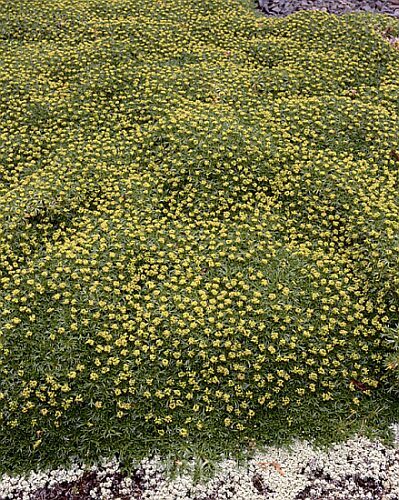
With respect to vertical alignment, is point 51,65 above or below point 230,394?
above

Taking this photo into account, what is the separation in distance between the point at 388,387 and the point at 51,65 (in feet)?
19.5

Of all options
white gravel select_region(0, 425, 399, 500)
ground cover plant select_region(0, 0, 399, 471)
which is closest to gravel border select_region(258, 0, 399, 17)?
ground cover plant select_region(0, 0, 399, 471)

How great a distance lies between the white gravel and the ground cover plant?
0.14 meters

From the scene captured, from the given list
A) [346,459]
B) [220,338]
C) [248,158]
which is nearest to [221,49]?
[248,158]

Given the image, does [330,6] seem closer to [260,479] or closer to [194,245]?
[194,245]

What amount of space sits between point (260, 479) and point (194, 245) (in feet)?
7.07

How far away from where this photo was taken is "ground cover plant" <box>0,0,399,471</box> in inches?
180

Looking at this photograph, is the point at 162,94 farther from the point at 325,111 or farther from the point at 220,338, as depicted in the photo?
the point at 220,338

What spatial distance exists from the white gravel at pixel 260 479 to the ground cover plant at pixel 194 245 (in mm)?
143

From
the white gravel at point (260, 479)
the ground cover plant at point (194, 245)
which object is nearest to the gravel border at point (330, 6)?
the ground cover plant at point (194, 245)

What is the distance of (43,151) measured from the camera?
6.52 metres

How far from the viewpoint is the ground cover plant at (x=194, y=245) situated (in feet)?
15.0

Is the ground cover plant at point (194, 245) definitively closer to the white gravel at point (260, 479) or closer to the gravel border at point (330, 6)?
the white gravel at point (260, 479)

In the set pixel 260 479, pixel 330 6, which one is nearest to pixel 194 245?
pixel 260 479
